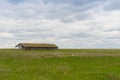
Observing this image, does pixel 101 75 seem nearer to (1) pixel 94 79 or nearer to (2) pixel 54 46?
(1) pixel 94 79

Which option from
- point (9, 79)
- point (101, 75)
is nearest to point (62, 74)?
point (101, 75)

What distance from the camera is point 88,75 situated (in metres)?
17.5

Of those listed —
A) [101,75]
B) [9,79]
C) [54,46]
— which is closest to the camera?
[9,79]

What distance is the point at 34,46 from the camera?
91625mm

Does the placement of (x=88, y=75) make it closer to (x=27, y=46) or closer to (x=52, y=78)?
(x=52, y=78)

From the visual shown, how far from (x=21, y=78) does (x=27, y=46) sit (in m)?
75.5

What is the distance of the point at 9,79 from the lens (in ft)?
51.1

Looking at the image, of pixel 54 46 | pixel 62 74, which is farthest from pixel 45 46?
pixel 62 74

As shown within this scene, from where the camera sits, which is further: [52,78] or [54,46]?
[54,46]

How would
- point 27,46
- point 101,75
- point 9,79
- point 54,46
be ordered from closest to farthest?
1. point 9,79
2. point 101,75
3. point 27,46
4. point 54,46

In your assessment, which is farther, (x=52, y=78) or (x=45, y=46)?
(x=45, y=46)

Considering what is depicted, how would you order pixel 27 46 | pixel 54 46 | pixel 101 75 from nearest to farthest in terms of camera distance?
pixel 101 75 → pixel 27 46 → pixel 54 46

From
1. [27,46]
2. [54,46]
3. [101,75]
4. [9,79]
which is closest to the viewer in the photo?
[9,79]

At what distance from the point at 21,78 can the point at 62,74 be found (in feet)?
11.4
